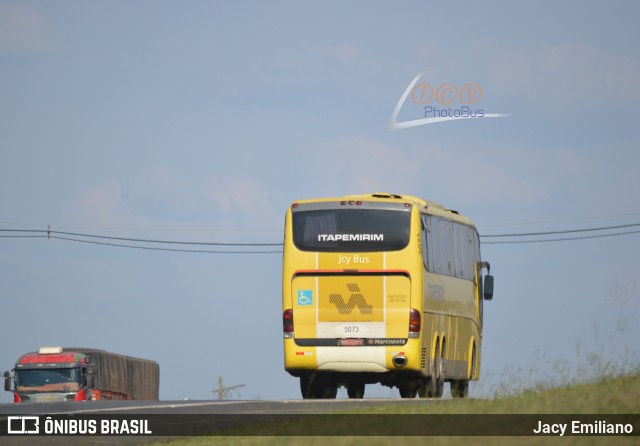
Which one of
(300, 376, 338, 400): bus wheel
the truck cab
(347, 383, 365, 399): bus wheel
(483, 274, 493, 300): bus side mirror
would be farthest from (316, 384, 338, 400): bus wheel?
the truck cab

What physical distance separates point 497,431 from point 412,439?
2.90 feet

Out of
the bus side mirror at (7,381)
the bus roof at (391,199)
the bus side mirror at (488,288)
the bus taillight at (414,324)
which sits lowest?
the bus side mirror at (7,381)

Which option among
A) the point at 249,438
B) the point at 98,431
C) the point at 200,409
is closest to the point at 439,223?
the point at 200,409

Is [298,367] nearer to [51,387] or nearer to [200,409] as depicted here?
[200,409]

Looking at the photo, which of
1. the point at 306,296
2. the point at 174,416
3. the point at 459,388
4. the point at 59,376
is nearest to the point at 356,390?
the point at 459,388

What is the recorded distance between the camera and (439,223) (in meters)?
30.7

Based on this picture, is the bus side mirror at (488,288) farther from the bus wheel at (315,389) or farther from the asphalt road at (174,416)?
the asphalt road at (174,416)

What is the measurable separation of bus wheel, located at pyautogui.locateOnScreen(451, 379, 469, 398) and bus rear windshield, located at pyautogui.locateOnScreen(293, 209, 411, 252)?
21.7ft

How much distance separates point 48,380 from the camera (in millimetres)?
45500

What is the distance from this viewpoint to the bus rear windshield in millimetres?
28250

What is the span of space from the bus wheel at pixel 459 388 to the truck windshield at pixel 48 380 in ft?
51.2

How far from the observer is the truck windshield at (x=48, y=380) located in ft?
148

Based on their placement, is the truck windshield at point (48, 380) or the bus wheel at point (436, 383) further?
the truck windshield at point (48, 380)

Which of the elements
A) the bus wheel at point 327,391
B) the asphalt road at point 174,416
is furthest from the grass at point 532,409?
the bus wheel at point 327,391
